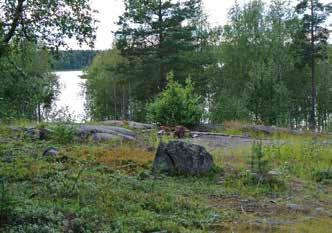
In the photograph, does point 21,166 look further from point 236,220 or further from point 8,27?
point 236,220

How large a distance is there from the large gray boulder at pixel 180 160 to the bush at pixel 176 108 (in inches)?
307

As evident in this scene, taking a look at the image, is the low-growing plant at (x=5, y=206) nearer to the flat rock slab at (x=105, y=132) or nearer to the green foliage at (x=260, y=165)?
the green foliage at (x=260, y=165)

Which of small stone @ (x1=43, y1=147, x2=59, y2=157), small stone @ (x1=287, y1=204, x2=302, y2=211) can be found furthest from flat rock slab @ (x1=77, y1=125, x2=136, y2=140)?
small stone @ (x1=287, y1=204, x2=302, y2=211)

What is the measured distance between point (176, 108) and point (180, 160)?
26.9ft

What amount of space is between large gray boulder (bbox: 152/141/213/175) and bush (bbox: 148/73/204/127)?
25.6ft

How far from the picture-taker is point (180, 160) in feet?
32.4

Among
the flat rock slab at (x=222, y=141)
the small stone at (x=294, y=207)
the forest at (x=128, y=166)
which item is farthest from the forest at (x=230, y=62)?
the small stone at (x=294, y=207)

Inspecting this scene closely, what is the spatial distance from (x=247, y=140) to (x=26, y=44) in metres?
9.26

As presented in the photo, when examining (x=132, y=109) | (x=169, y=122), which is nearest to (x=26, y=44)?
(x=169, y=122)

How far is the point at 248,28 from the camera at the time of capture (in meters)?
46.8

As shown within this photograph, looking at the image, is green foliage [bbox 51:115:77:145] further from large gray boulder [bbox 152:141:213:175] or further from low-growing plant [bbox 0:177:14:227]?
low-growing plant [bbox 0:177:14:227]

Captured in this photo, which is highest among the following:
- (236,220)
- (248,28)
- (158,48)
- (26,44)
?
(248,28)

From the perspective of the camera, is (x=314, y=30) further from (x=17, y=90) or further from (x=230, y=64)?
(x=17, y=90)

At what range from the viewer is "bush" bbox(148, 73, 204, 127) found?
17766mm
